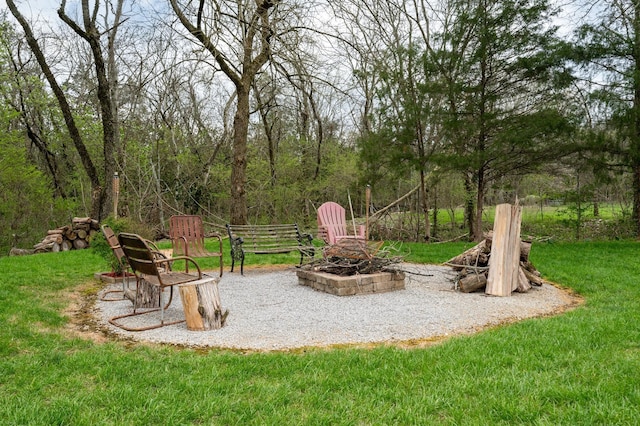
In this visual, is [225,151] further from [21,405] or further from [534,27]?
[21,405]

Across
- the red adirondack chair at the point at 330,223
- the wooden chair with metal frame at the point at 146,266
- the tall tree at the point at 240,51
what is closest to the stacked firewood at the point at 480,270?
the red adirondack chair at the point at 330,223

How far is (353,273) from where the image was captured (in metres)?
5.25

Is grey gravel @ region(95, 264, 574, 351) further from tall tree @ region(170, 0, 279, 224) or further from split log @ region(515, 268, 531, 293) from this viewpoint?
tall tree @ region(170, 0, 279, 224)

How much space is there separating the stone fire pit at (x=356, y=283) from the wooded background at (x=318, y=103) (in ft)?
12.7

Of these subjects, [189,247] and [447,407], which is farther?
[189,247]

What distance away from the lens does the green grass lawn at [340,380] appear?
1.98 metres

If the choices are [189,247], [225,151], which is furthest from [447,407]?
[225,151]

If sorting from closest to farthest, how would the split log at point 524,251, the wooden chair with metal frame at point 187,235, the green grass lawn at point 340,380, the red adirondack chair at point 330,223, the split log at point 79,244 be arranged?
the green grass lawn at point 340,380 < the split log at point 524,251 < the wooden chair with metal frame at point 187,235 < the red adirondack chair at point 330,223 < the split log at point 79,244

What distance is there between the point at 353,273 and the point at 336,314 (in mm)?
1251

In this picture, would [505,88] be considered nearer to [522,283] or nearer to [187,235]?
[522,283]

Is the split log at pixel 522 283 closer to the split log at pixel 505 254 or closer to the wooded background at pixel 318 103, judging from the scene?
the split log at pixel 505 254

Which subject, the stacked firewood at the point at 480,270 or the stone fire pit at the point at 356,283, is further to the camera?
the stacked firewood at the point at 480,270

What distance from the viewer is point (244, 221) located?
1002cm

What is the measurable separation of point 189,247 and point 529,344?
4.37 meters
